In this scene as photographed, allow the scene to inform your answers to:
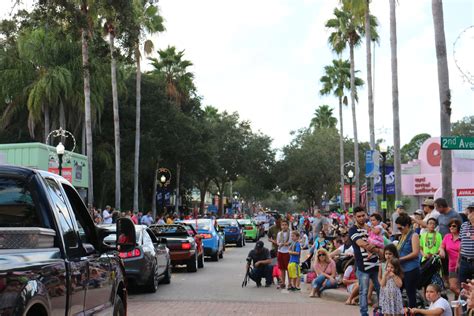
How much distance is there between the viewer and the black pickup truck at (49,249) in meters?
4.13

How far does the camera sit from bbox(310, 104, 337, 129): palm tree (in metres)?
88.7

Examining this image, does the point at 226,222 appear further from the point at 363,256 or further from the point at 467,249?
the point at 467,249

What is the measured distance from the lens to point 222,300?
14.7 meters

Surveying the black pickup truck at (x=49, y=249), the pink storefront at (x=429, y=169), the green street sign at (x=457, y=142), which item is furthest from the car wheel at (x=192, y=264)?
the pink storefront at (x=429, y=169)

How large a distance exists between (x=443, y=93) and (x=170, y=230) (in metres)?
9.89

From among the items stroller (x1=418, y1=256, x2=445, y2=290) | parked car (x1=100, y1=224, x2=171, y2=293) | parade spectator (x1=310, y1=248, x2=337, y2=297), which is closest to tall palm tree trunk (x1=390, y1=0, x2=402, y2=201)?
parade spectator (x1=310, y1=248, x2=337, y2=297)

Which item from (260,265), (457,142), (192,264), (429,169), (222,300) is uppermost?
(429,169)

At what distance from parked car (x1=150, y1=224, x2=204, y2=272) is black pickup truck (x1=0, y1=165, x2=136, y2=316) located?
14447 mm

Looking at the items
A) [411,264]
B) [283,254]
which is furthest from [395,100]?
[411,264]

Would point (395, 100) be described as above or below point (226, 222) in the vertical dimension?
above

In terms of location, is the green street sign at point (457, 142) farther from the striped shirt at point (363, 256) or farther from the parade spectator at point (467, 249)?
the striped shirt at point (363, 256)

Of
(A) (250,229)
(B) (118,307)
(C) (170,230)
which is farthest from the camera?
(A) (250,229)

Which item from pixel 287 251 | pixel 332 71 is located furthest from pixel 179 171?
pixel 287 251

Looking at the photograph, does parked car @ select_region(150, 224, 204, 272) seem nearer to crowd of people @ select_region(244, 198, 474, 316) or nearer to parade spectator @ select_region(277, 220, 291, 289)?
parade spectator @ select_region(277, 220, 291, 289)
